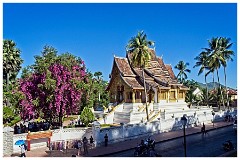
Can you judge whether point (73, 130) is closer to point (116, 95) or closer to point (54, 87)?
point (54, 87)

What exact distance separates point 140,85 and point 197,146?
13929 mm

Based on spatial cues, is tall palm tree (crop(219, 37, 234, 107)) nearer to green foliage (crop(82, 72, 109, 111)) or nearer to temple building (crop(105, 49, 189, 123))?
temple building (crop(105, 49, 189, 123))

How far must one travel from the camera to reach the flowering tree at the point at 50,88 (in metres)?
19.9

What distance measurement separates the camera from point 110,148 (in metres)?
17.5

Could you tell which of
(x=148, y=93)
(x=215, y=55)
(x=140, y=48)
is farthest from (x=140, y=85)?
(x=215, y=55)

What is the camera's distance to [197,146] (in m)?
18.0

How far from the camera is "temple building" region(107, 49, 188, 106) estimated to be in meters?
31.2

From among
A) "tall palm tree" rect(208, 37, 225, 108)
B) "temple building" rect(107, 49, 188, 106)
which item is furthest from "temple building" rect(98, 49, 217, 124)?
"tall palm tree" rect(208, 37, 225, 108)

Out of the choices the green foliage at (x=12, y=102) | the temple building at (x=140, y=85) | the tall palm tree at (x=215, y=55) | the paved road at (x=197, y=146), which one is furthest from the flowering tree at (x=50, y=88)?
the tall palm tree at (x=215, y=55)

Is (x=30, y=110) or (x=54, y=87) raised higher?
(x=54, y=87)

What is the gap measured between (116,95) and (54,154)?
1774cm

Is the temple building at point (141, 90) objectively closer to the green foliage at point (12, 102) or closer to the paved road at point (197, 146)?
the paved road at point (197, 146)

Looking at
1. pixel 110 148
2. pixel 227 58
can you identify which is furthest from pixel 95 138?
pixel 227 58

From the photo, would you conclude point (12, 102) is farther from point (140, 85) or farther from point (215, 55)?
point (215, 55)
